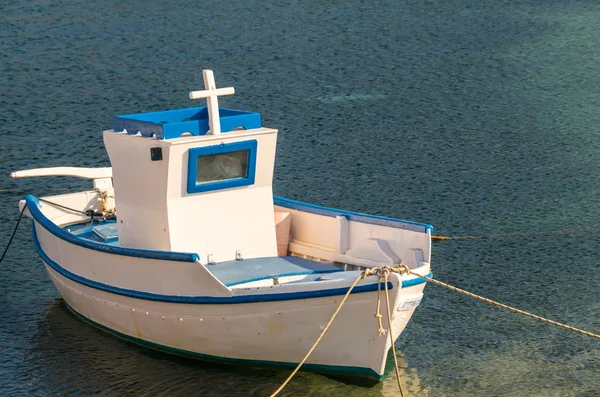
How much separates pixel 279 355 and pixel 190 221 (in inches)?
95.4

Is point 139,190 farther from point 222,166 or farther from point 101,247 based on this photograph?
point 222,166

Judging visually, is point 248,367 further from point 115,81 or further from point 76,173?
point 115,81

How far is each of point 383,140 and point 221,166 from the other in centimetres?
1209

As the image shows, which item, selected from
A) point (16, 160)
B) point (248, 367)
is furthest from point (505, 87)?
point (248, 367)

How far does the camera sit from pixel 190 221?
14.1 metres

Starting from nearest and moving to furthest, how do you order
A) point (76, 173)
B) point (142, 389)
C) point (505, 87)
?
point (142, 389)
point (76, 173)
point (505, 87)

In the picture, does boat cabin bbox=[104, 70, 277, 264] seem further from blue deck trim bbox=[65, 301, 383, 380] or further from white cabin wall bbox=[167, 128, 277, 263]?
blue deck trim bbox=[65, 301, 383, 380]

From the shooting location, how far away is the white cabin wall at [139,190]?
1388cm

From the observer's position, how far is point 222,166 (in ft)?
46.5

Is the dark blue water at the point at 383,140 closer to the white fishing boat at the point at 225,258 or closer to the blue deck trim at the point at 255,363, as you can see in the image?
the blue deck trim at the point at 255,363

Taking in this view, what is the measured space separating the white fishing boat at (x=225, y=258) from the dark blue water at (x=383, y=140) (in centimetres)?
63

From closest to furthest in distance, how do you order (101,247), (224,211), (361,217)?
1. (101,247)
2. (224,211)
3. (361,217)

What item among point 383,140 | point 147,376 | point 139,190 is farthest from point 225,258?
point 383,140

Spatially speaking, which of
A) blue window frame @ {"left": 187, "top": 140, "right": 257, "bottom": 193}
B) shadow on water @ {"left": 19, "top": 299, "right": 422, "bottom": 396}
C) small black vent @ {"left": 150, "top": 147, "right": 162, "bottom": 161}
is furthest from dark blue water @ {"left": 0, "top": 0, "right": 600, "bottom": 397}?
small black vent @ {"left": 150, "top": 147, "right": 162, "bottom": 161}
